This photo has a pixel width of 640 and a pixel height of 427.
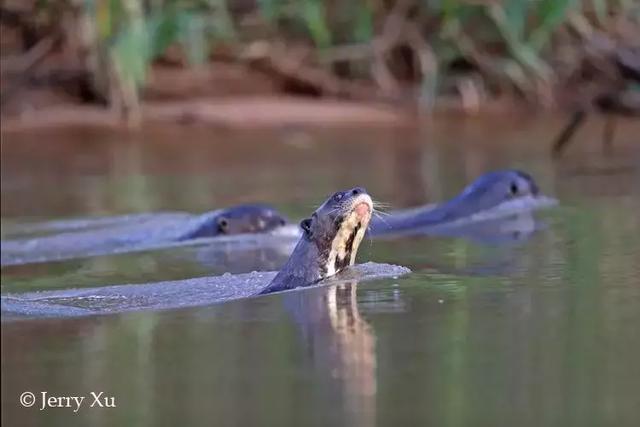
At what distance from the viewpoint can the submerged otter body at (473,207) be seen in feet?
25.4

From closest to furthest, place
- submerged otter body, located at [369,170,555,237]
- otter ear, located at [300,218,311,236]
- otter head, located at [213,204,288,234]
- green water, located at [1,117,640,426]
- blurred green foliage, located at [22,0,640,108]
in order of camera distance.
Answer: green water, located at [1,117,640,426] → otter ear, located at [300,218,311,236] → submerged otter body, located at [369,170,555,237] → otter head, located at [213,204,288,234] → blurred green foliage, located at [22,0,640,108]

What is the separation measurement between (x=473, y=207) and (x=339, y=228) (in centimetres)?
209

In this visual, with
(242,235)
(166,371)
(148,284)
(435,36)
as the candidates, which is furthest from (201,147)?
(166,371)

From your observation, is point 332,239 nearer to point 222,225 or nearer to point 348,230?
point 348,230

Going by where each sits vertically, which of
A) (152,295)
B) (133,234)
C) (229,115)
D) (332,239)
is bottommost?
(152,295)

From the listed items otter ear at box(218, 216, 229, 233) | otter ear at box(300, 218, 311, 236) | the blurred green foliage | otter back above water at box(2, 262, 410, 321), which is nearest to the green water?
otter back above water at box(2, 262, 410, 321)

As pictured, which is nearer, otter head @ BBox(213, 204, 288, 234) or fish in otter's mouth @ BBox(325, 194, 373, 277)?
fish in otter's mouth @ BBox(325, 194, 373, 277)

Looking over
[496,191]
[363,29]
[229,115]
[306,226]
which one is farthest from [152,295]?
[363,29]

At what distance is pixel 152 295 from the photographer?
5988 mm

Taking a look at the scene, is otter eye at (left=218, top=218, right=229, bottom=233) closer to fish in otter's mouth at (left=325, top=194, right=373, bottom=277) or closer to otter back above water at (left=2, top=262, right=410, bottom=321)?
otter back above water at (left=2, top=262, right=410, bottom=321)

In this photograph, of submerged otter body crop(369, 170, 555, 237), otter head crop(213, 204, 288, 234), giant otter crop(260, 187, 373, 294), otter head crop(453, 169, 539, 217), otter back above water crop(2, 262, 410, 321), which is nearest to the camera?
otter back above water crop(2, 262, 410, 321)

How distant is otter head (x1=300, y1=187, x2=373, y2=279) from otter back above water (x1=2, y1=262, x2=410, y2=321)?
0.07m

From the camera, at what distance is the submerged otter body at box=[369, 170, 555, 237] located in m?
7.75

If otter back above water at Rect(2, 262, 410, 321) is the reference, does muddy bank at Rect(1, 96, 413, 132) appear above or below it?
above
